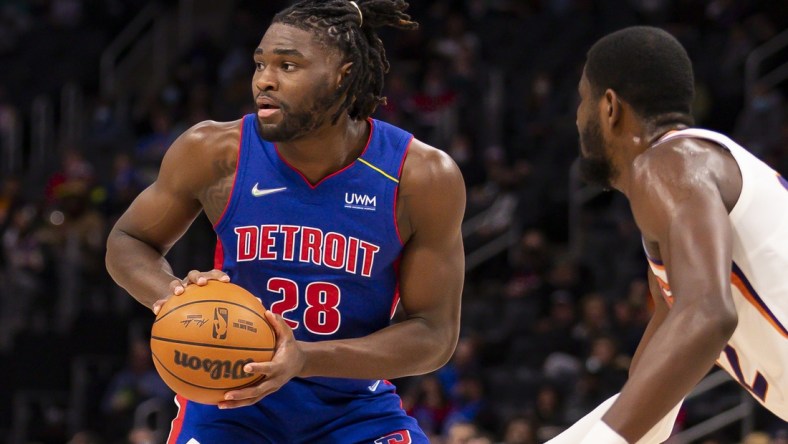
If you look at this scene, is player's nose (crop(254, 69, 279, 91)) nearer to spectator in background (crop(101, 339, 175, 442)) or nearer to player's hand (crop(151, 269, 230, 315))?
player's hand (crop(151, 269, 230, 315))

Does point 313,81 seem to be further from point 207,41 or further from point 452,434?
point 207,41

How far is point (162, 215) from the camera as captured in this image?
4.70 metres

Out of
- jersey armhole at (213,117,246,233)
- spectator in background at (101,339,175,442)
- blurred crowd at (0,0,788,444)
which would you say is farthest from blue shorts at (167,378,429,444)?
spectator in background at (101,339,175,442)

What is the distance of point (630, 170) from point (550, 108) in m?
11.2

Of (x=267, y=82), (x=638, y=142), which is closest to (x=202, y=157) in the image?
(x=267, y=82)

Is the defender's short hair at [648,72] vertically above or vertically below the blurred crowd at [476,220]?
above

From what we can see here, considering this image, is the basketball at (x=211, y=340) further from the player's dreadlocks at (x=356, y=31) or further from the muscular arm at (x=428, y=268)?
the player's dreadlocks at (x=356, y=31)

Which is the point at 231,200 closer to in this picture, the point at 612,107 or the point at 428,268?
the point at 428,268

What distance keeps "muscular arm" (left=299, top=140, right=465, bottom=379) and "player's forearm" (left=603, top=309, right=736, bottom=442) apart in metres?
1.45

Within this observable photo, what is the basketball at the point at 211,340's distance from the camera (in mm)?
3916

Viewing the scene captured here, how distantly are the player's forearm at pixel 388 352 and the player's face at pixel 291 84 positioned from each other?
2.50 ft

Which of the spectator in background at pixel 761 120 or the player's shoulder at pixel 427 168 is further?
the spectator in background at pixel 761 120

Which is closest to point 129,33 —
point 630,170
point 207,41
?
point 207,41

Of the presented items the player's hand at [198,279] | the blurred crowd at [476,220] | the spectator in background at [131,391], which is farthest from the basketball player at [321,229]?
the spectator in background at [131,391]
